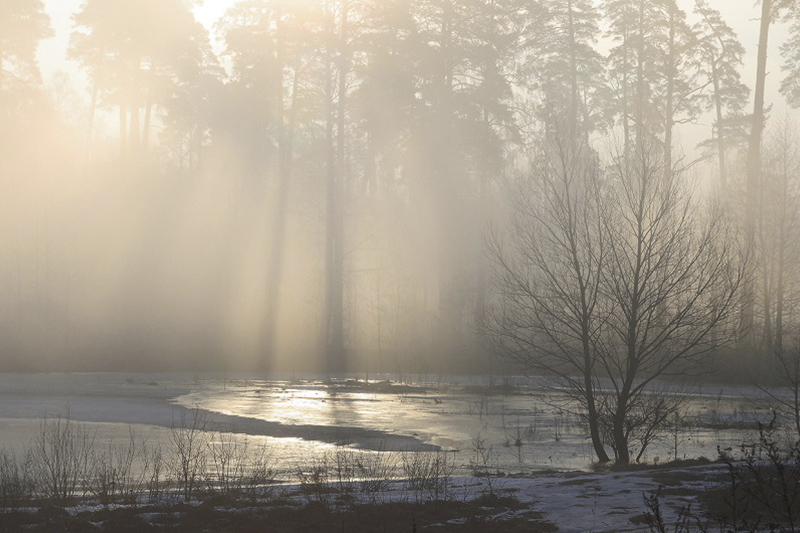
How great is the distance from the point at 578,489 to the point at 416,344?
2695 cm

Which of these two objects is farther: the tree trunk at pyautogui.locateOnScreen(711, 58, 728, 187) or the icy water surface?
the tree trunk at pyautogui.locateOnScreen(711, 58, 728, 187)

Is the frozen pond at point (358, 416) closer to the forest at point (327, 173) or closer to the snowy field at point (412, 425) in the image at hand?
the snowy field at point (412, 425)

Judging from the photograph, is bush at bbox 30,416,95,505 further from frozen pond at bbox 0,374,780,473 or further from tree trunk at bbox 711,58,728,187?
tree trunk at bbox 711,58,728,187

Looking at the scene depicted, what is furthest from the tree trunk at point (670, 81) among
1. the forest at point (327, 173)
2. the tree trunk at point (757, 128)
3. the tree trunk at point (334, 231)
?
the tree trunk at point (334, 231)

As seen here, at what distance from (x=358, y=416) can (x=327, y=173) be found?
17584 mm

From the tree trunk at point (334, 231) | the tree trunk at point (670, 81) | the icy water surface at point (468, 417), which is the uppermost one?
the tree trunk at point (670, 81)

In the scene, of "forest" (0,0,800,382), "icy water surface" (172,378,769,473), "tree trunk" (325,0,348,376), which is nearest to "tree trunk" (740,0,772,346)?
"forest" (0,0,800,382)

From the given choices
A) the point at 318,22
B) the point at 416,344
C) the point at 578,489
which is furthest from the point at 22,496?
the point at 318,22

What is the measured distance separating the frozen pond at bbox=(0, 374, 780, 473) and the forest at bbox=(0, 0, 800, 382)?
231 inches

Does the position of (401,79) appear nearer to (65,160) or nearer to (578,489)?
(65,160)

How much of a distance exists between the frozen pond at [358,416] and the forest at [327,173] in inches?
231

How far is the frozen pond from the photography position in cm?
1742

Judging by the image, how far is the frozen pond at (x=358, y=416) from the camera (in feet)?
57.2

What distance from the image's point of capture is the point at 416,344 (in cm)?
3828
